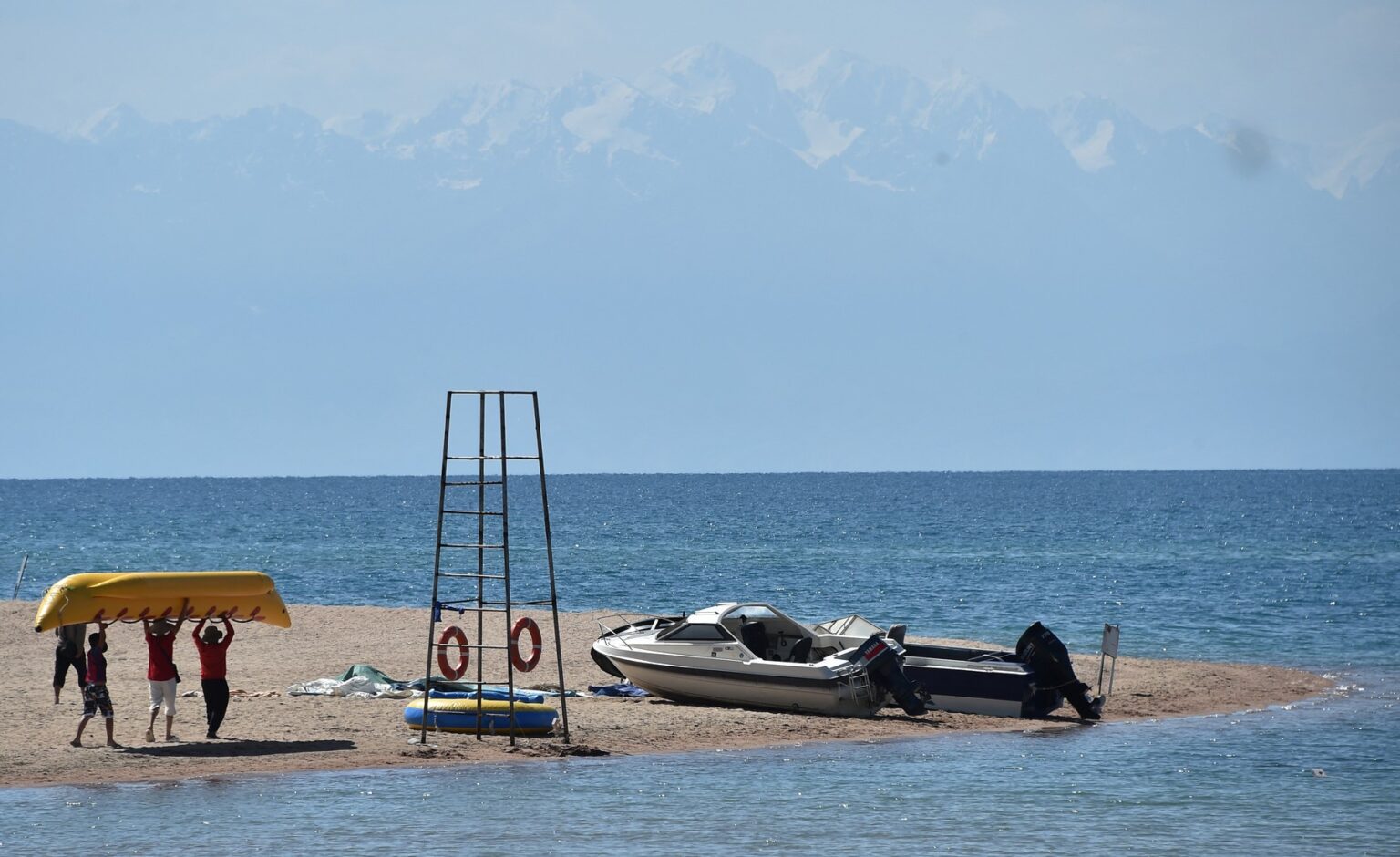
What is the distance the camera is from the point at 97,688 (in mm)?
22359

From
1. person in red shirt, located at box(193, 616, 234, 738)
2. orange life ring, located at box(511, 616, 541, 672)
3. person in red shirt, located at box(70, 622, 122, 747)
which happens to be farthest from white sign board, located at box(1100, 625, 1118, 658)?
person in red shirt, located at box(70, 622, 122, 747)

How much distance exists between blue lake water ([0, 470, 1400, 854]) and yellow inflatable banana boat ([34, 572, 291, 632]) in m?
2.88

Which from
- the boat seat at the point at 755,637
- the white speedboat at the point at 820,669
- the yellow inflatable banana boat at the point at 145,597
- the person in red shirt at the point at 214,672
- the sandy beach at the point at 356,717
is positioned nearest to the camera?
the sandy beach at the point at 356,717

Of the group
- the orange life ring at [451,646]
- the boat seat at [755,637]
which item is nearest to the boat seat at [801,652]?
the boat seat at [755,637]

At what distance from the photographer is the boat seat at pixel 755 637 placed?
94.0 feet

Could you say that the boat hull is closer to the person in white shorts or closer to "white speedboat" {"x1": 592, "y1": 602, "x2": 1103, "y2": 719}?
"white speedboat" {"x1": 592, "y1": 602, "x2": 1103, "y2": 719}

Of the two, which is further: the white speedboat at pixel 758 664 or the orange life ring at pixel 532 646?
the white speedboat at pixel 758 664

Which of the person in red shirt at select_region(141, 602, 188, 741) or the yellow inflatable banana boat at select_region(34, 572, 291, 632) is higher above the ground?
the yellow inflatable banana boat at select_region(34, 572, 291, 632)

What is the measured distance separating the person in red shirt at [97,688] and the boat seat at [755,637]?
35.1 feet

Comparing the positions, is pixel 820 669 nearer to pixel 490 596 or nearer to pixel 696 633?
pixel 696 633

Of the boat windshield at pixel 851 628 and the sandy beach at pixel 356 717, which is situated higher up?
the boat windshield at pixel 851 628

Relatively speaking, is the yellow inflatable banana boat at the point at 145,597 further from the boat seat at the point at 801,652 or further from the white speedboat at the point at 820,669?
the boat seat at the point at 801,652

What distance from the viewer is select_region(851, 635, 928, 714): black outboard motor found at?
89.4 feet

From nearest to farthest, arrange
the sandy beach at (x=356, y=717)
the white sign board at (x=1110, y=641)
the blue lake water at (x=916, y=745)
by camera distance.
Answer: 1. the blue lake water at (x=916, y=745)
2. the sandy beach at (x=356, y=717)
3. the white sign board at (x=1110, y=641)
